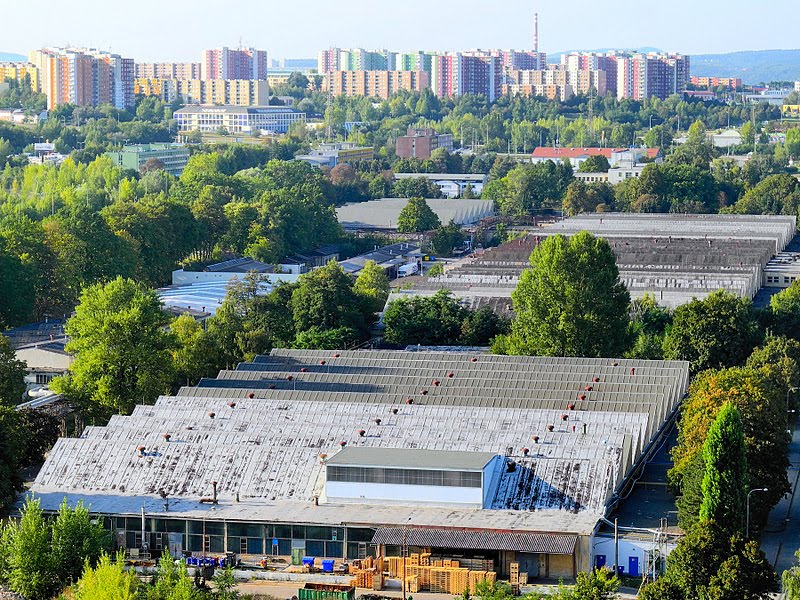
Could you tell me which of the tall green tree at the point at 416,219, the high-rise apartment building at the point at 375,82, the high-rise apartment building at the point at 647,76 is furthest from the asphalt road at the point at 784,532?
the high-rise apartment building at the point at 647,76

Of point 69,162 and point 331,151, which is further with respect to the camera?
point 331,151

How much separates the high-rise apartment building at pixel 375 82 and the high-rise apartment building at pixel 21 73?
24.0 metres

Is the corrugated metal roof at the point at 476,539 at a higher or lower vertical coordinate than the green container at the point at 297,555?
higher

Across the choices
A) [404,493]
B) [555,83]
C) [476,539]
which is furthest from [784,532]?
[555,83]

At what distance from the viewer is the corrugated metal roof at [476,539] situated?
2028 cm

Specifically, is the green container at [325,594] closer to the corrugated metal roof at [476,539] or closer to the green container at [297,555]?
the corrugated metal roof at [476,539]

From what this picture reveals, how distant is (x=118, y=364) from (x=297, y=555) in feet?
22.4

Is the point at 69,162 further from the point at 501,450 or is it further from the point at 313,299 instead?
the point at 501,450

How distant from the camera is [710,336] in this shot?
101ft

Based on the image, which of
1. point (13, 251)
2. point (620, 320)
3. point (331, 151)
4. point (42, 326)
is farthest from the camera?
point (331, 151)

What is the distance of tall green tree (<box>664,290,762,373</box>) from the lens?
3073 centimetres

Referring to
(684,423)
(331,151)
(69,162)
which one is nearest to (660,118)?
(331,151)

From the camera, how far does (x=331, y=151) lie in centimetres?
8638

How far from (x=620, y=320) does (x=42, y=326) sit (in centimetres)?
1238
